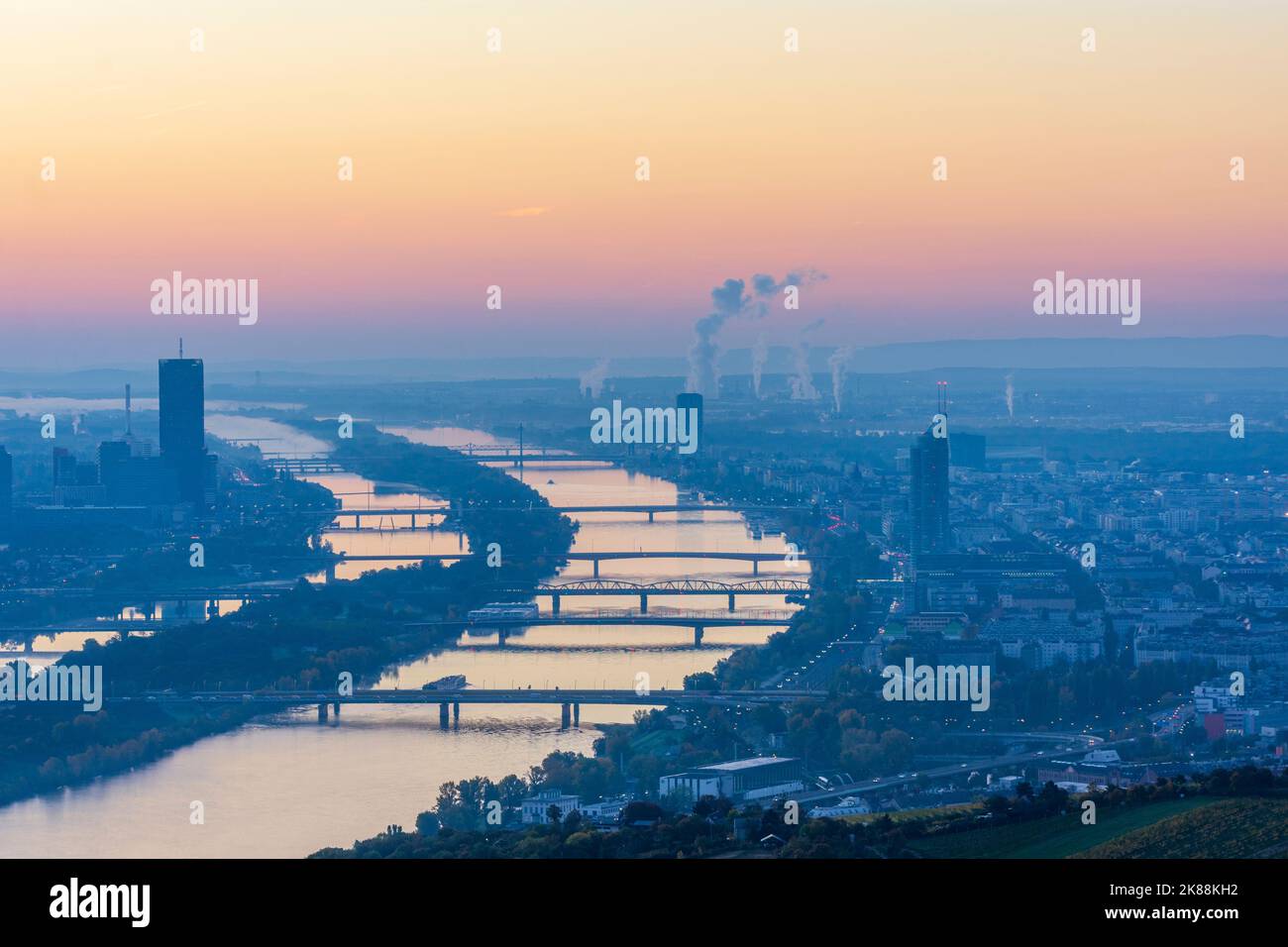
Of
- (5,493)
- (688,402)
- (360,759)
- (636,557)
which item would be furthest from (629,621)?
(688,402)

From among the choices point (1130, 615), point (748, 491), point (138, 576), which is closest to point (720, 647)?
point (1130, 615)

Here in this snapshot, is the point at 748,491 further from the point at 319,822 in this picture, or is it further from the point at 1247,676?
the point at 319,822

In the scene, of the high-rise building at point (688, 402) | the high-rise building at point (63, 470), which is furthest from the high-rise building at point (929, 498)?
the high-rise building at point (63, 470)

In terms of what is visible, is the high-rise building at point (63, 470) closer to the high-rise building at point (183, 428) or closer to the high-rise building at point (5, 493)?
the high-rise building at point (183, 428)

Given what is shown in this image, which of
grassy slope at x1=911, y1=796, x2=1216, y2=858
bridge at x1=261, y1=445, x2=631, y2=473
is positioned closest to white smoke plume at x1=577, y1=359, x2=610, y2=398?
bridge at x1=261, y1=445, x2=631, y2=473

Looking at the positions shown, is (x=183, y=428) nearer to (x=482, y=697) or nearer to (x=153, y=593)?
(x=153, y=593)

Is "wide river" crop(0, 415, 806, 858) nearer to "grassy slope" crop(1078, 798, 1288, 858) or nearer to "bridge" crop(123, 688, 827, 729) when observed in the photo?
"bridge" crop(123, 688, 827, 729)
